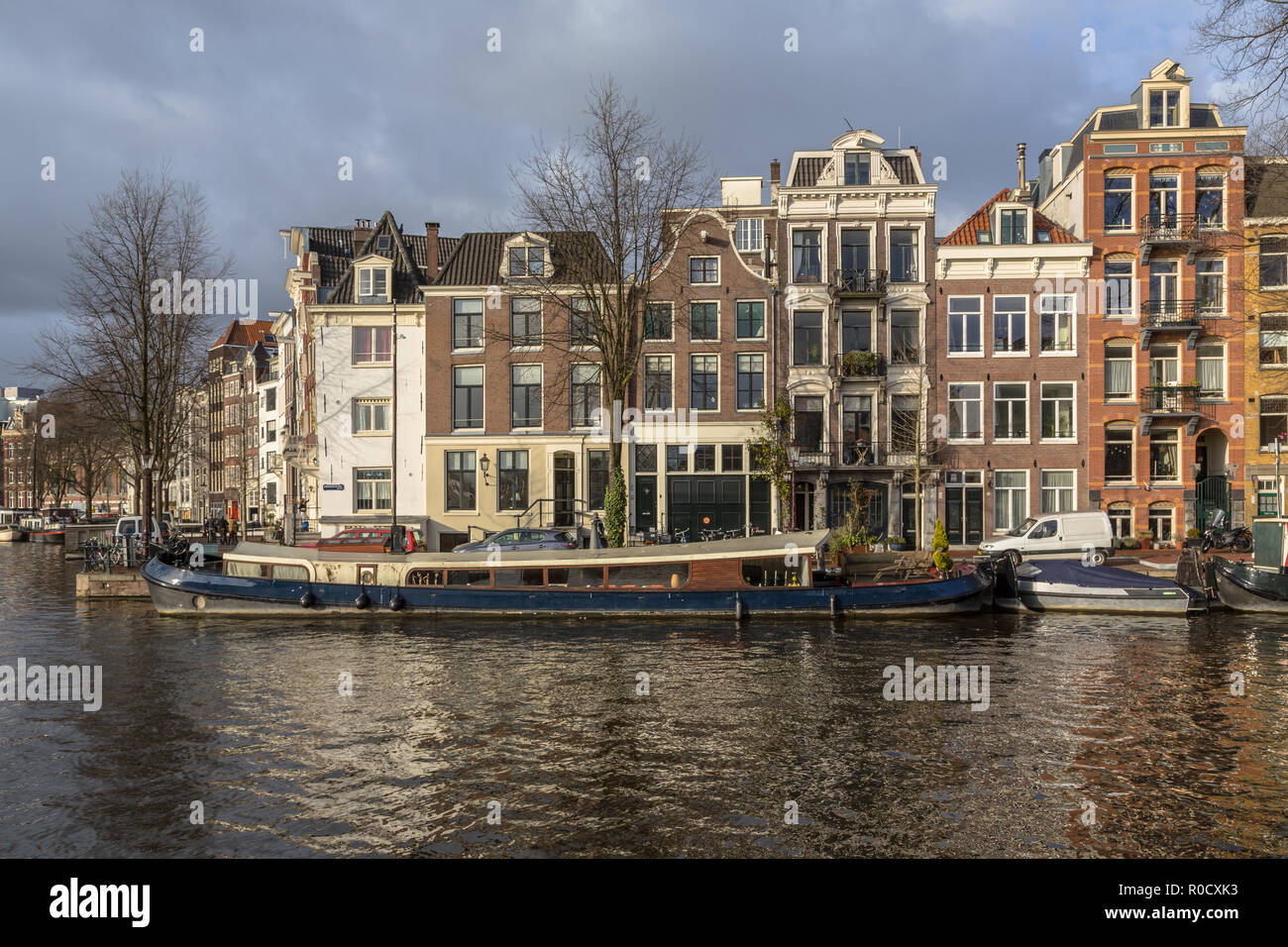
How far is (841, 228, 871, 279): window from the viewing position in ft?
137

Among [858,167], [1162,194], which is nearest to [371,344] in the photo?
[858,167]

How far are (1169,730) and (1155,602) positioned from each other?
14.3m

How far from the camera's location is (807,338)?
42281 mm

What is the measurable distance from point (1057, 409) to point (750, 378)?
13.9 m

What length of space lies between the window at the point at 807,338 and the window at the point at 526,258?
12.1 meters

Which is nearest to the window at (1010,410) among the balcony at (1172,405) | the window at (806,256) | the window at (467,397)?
the balcony at (1172,405)

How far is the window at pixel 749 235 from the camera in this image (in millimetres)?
42812

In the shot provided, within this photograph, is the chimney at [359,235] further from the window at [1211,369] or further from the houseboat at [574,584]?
the window at [1211,369]

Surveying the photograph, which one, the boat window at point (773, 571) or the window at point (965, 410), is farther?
the window at point (965, 410)

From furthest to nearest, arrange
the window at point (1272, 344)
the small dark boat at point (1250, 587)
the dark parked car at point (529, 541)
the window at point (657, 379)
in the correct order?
the window at point (657, 379)
the window at point (1272, 344)
the dark parked car at point (529, 541)
the small dark boat at point (1250, 587)

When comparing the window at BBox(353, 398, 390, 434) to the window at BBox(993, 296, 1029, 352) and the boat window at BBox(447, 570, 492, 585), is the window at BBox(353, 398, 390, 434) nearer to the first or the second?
the boat window at BBox(447, 570, 492, 585)

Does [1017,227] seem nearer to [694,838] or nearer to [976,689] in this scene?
[976,689]

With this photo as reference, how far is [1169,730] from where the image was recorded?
14258 mm

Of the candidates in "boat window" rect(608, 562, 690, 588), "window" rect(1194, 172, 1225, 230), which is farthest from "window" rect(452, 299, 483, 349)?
"window" rect(1194, 172, 1225, 230)
